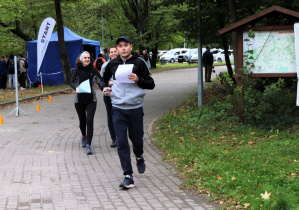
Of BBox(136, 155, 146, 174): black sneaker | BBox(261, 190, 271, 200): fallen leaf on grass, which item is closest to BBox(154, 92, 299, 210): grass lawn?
BBox(261, 190, 271, 200): fallen leaf on grass

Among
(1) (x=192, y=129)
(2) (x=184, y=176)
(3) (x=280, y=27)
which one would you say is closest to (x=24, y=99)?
(1) (x=192, y=129)

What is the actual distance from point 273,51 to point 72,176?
17.0 ft

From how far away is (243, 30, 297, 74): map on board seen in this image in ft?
32.2

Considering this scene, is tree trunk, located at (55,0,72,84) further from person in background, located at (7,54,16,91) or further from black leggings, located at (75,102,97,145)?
black leggings, located at (75,102,97,145)

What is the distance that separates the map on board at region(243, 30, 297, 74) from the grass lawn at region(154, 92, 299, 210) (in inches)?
50.7

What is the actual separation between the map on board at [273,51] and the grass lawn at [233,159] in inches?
50.7

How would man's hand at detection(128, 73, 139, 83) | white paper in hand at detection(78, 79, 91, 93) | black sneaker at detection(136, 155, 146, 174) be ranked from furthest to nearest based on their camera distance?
white paper in hand at detection(78, 79, 91, 93), black sneaker at detection(136, 155, 146, 174), man's hand at detection(128, 73, 139, 83)

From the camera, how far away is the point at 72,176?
7051 mm

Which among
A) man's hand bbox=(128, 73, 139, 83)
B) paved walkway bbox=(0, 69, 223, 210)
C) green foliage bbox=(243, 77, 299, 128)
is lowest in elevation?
paved walkway bbox=(0, 69, 223, 210)

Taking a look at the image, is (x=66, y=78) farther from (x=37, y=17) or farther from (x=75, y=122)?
(x=75, y=122)

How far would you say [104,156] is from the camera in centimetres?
858

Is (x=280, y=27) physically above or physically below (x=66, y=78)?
above

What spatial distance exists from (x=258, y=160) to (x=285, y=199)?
2.06 m

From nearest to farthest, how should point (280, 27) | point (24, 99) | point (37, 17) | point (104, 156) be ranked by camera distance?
point (104, 156), point (280, 27), point (24, 99), point (37, 17)
